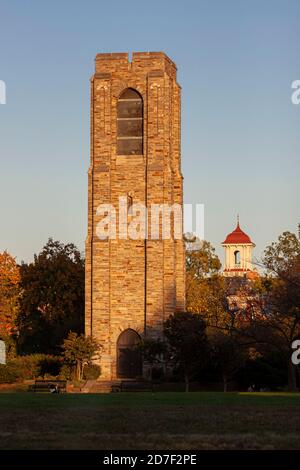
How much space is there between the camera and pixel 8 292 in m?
71.6

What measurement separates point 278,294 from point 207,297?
31614 mm

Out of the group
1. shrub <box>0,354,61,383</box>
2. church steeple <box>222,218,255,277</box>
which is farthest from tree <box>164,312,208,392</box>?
church steeple <box>222,218,255,277</box>

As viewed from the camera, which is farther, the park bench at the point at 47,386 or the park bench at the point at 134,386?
the park bench at the point at 134,386

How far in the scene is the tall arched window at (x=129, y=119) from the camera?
64.5 meters

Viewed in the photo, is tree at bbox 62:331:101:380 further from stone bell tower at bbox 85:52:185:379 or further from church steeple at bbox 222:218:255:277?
church steeple at bbox 222:218:255:277

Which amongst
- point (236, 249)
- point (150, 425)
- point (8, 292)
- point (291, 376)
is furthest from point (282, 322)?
point (236, 249)

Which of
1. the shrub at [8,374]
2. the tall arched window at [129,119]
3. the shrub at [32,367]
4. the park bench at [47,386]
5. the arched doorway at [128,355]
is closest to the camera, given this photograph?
the park bench at [47,386]

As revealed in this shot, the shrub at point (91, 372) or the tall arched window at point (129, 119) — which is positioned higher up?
the tall arched window at point (129, 119)

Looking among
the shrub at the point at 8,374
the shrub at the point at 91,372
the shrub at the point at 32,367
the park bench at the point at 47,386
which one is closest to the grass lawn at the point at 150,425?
the park bench at the point at 47,386

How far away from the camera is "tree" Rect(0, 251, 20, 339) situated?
230 ft

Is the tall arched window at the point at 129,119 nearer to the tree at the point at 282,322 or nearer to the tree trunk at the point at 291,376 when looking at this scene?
the tree at the point at 282,322

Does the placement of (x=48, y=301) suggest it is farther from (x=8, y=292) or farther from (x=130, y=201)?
(x=130, y=201)

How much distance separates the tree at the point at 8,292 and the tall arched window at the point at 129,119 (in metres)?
12.0

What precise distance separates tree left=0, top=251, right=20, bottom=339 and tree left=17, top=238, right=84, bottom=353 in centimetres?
62
